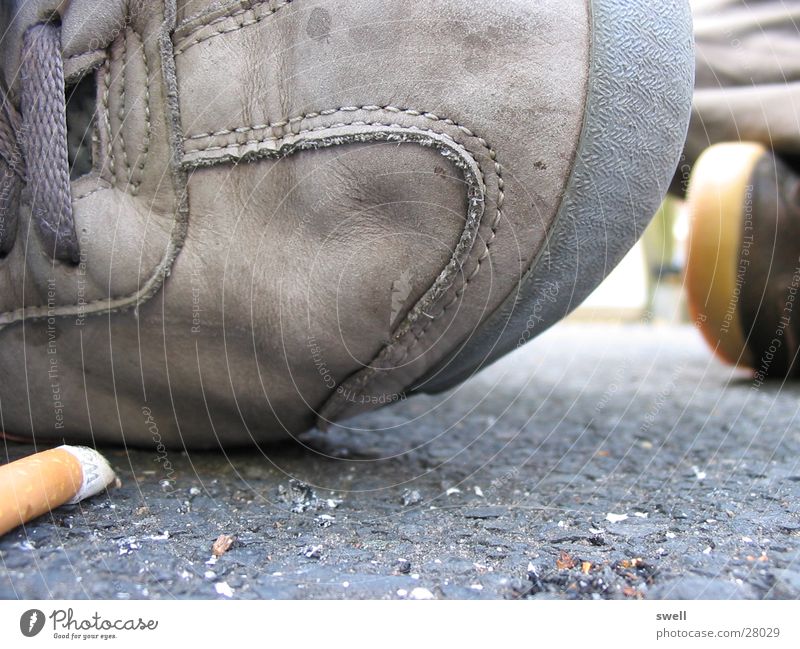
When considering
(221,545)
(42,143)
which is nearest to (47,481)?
(221,545)

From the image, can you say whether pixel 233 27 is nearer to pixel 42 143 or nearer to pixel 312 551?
pixel 42 143

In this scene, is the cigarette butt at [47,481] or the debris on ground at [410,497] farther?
the debris on ground at [410,497]

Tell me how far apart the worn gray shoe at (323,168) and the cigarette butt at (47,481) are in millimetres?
86

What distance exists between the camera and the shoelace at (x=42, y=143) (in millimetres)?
483

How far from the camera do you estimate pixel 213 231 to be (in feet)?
1.65

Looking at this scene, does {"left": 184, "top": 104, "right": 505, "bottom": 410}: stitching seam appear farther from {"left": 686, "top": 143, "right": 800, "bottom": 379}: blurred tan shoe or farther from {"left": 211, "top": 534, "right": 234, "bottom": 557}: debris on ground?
{"left": 686, "top": 143, "right": 800, "bottom": 379}: blurred tan shoe

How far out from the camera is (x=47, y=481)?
45 centimetres

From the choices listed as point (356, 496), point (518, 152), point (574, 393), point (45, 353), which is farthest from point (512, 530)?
point (574, 393)

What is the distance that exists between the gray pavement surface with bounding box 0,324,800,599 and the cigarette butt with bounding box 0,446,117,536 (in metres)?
0.01

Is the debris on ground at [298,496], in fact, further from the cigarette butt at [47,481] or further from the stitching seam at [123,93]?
the stitching seam at [123,93]

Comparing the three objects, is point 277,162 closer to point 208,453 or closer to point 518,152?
point 518,152

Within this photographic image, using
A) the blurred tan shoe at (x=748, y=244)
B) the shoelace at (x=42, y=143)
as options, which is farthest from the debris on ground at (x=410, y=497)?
the blurred tan shoe at (x=748, y=244)

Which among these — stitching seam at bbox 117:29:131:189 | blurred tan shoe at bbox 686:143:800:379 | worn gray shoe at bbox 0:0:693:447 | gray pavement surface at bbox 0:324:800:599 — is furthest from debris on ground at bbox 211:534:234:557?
blurred tan shoe at bbox 686:143:800:379

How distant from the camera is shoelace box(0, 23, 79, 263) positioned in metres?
0.48
